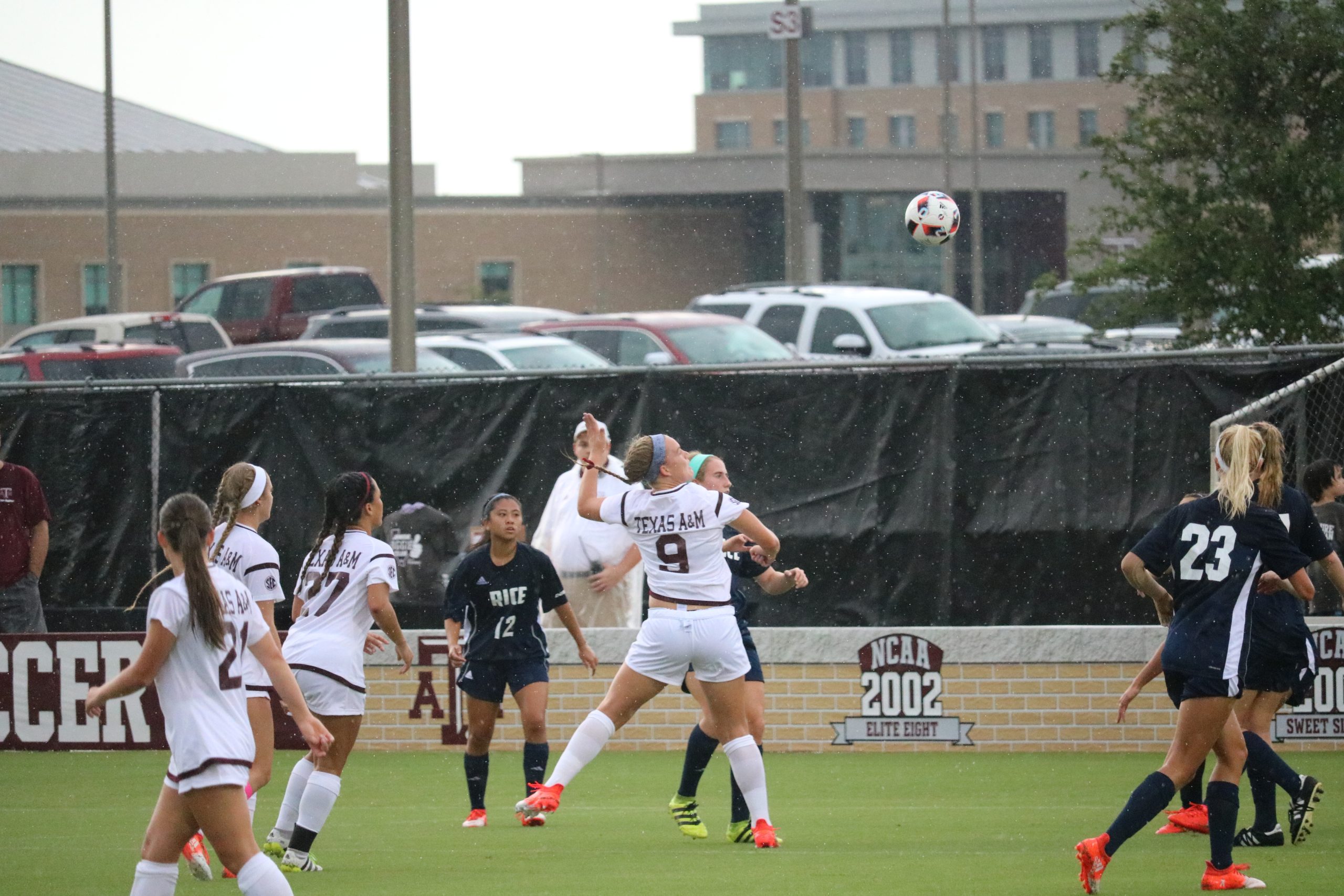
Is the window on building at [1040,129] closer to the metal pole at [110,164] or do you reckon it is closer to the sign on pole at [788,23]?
the metal pole at [110,164]

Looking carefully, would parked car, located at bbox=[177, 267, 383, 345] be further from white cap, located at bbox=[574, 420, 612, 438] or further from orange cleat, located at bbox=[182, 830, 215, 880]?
orange cleat, located at bbox=[182, 830, 215, 880]

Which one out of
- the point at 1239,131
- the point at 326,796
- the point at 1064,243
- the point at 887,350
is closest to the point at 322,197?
the point at 1064,243

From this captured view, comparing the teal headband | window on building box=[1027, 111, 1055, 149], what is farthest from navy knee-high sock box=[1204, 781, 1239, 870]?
window on building box=[1027, 111, 1055, 149]

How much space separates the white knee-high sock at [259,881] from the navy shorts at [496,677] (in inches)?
137

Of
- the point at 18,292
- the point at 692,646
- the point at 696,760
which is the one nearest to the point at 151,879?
the point at 692,646

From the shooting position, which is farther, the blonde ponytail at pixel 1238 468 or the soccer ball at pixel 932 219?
the soccer ball at pixel 932 219

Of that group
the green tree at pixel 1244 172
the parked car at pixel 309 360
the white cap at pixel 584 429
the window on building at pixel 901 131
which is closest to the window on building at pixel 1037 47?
the window on building at pixel 901 131

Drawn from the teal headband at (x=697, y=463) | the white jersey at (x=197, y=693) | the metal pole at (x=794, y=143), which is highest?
the metal pole at (x=794, y=143)

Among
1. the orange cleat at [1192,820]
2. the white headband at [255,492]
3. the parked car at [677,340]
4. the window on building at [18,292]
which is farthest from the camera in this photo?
the window on building at [18,292]

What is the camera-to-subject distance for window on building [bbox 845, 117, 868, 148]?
81312 millimetres

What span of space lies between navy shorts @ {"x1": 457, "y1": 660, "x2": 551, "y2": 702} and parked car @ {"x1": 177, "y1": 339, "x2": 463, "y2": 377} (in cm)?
852

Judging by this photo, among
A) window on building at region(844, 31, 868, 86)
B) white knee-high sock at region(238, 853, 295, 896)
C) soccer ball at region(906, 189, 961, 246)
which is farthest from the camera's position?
window on building at region(844, 31, 868, 86)

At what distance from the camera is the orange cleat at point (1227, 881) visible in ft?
22.8

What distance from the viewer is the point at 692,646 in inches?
319
